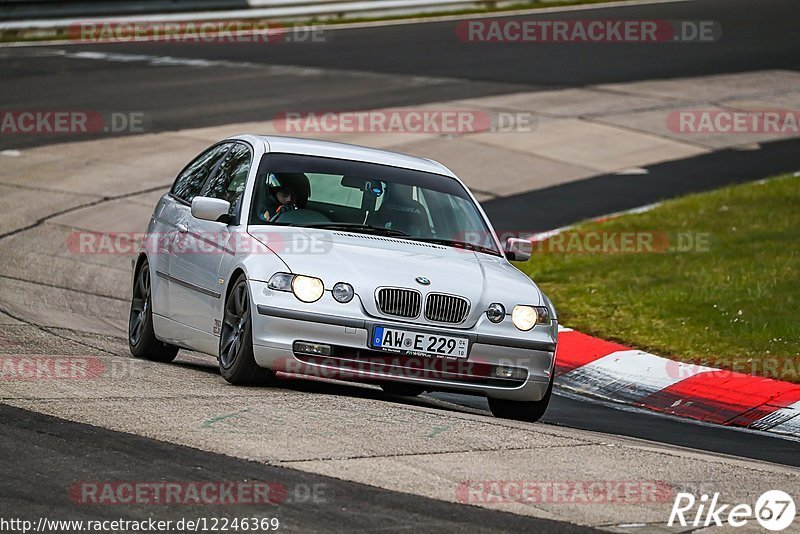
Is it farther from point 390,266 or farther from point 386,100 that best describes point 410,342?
point 386,100

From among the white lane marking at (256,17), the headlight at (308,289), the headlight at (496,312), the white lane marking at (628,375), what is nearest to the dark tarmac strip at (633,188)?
the white lane marking at (628,375)

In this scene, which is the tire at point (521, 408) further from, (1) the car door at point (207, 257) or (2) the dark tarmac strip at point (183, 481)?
(2) the dark tarmac strip at point (183, 481)

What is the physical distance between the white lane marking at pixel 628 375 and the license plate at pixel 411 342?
260 cm

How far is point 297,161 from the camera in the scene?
31.5 ft

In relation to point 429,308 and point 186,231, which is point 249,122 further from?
point 429,308

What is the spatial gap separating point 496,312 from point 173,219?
9.26 ft

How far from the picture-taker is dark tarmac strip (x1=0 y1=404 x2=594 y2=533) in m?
5.70

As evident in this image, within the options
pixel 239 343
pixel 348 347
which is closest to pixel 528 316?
pixel 348 347

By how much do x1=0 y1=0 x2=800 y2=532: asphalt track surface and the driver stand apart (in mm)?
1935

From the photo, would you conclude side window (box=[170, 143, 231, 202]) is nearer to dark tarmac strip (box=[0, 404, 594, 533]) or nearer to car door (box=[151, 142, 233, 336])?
car door (box=[151, 142, 233, 336])

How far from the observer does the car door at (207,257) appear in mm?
9164

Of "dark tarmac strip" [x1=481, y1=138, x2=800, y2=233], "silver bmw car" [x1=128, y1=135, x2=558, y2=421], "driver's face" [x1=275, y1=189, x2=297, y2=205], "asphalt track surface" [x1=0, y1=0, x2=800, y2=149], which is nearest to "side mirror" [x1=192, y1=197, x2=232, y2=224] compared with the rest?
"silver bmw car" [x1=128, y1=135, x2=558, y2=421]

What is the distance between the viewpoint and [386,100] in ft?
81.3

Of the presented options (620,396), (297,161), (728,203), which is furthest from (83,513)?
(728,203)
